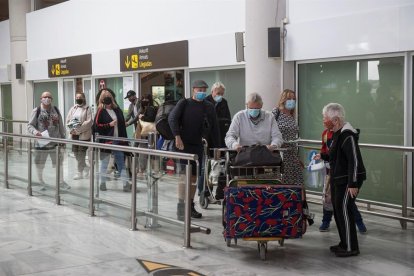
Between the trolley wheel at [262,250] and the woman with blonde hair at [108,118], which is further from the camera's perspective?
the woman with blonde hair at [108,118]

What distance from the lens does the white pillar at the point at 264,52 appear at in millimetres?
10094

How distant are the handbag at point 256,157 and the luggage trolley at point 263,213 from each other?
305 millimetres

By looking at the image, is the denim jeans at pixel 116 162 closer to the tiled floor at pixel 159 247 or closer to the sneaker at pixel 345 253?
the tiled floor at pixel 159 247

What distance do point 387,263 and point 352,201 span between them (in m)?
0.68

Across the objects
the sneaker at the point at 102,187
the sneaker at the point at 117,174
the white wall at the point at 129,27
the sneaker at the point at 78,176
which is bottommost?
the sneaker at the point at 102,187

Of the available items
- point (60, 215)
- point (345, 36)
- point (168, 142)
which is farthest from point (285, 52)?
point (60, 215)

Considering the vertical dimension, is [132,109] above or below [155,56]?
below

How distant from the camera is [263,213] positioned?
19.6ft

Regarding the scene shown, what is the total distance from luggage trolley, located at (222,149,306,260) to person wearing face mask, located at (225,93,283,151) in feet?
3.29

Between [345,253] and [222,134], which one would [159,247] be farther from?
[222,134]

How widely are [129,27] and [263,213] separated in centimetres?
956

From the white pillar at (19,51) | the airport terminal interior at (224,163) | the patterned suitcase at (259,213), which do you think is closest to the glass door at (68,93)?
the white pillar at (19,51)

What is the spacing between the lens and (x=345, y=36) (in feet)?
29.8

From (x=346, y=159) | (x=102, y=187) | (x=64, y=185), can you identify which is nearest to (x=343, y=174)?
(x=346, y=159)
